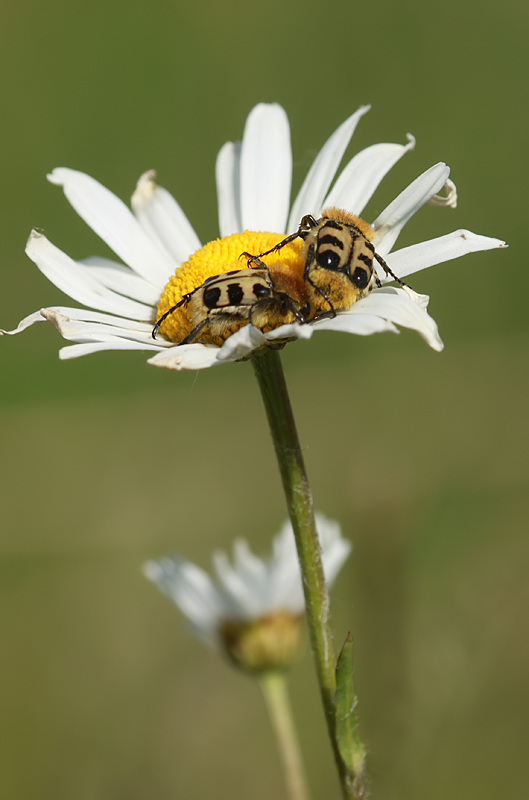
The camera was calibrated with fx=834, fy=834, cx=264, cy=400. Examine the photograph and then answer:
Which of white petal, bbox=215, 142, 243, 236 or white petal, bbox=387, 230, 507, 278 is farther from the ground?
white petal, bbox=215, 142, 243, 236

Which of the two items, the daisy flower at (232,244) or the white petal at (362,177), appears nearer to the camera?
the daisy flower at (232,244)

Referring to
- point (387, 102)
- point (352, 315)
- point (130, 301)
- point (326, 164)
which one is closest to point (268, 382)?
point (352, 315)

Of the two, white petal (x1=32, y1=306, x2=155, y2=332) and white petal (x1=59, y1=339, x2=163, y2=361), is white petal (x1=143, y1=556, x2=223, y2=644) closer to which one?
white petal (x1=32, y1=306, x2=155, y2=332)

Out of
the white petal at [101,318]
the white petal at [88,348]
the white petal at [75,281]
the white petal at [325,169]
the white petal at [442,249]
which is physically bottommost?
the white petal at [88,348]

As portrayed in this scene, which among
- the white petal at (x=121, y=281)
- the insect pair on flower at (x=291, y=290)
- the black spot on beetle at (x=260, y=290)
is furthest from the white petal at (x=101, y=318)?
the black spot on beetle at (x=260, y=290)

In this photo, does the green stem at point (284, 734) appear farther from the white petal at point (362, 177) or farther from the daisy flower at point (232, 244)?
the white petal at point (362, 177)

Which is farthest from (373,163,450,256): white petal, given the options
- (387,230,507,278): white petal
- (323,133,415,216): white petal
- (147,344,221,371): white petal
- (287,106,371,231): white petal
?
(147,344,221,371): white petal

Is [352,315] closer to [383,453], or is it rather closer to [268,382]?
[268,382]

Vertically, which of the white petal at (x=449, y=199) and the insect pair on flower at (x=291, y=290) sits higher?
the white petal at (x=449, y=199)

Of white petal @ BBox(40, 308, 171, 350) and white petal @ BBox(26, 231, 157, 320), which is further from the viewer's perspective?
white petal @ BBox(26, 231, 157, 320)
